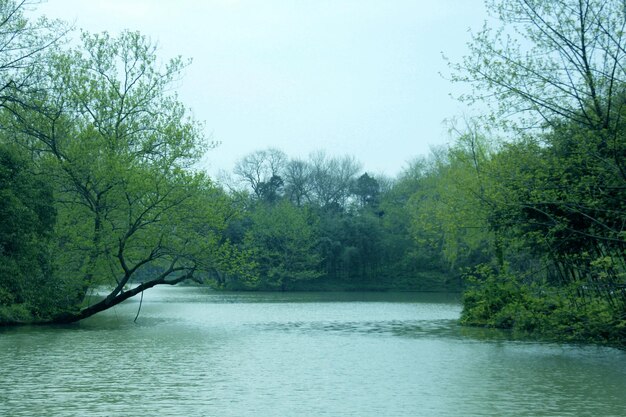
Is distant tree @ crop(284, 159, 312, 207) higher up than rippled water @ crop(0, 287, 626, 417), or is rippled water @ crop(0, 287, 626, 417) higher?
distant tree @ crop(284, 159, 312, 207)

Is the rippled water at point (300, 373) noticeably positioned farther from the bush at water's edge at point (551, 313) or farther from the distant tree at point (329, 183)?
the distant tree at point (329, 183)

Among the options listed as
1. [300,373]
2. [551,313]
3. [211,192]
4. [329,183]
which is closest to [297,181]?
[329,183]

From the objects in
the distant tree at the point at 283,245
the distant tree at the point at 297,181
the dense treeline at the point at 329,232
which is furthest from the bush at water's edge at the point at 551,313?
the distant tree at the point at 297,181

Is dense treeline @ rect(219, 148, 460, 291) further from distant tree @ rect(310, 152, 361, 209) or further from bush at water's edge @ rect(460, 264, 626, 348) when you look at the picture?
bush at water's edge @ rect(460, 264, 626, 348)

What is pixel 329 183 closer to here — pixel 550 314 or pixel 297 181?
pixel 297 181

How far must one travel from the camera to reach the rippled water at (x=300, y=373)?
12.5 metres

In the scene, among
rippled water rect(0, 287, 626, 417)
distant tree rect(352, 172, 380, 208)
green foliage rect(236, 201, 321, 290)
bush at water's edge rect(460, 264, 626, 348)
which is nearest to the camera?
rippled water rect(0, 287, 626, 417)

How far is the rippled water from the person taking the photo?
1252 cm

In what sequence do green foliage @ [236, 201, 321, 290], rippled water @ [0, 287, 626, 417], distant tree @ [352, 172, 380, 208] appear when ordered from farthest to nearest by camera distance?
distant tree @ [352, 172, 380, 208] → green foliage @ [236, 201, 321, 290] → rippled water @ [0, 287, 626, 417]

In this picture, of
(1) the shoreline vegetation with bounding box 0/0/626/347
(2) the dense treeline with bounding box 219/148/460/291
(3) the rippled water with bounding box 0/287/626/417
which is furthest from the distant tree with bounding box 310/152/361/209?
(3) the rippled water with bounding box 0/287/626/417

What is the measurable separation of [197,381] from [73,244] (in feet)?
54.7

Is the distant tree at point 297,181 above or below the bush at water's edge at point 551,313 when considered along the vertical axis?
above

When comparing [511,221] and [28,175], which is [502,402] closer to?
[511,221]

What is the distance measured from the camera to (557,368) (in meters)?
17.3
